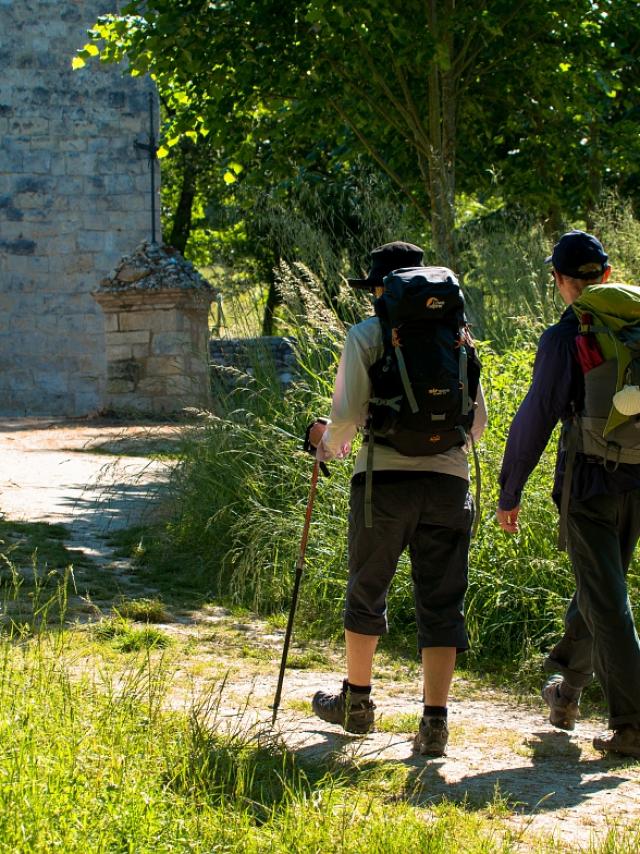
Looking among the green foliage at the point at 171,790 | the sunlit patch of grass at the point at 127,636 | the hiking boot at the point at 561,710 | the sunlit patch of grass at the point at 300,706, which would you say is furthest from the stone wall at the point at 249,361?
the green foliage at the point at 171,790

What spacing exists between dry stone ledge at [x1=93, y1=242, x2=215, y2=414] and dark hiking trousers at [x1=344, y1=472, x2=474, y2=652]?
34.4ft

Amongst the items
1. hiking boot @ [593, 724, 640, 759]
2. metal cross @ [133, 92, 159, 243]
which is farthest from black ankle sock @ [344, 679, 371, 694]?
metal cross @ [133, 92, 159, 243]

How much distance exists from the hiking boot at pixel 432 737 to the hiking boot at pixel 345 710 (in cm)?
22

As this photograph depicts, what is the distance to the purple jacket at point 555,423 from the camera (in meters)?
3.89

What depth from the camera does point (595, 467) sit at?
12.7ft

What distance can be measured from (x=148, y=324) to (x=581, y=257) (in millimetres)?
11097

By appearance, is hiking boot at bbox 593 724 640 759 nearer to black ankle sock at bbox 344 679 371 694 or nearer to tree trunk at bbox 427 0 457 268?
black ankle sock at bbox 344 679 371 694

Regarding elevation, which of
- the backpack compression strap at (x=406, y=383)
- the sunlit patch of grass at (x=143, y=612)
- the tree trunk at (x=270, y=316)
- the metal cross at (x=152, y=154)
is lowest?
the sunlit patch of grass at (x=143, y=612)

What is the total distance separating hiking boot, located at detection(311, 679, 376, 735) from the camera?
4.10m

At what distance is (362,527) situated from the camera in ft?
13.1

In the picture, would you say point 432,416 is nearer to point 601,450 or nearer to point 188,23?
point 601,450

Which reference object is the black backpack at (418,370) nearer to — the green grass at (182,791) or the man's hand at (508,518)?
the man's hand at (508,518)

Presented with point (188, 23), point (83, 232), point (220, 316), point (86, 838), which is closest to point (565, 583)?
point (86, 838)

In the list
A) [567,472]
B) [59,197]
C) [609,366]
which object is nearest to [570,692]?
[567,472]
